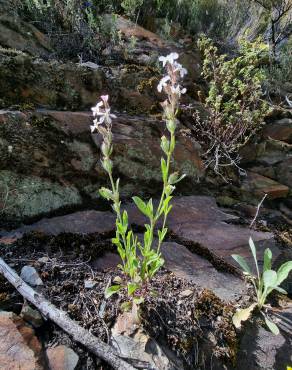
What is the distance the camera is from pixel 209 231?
3.17 m

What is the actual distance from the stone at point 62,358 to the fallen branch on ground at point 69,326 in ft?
0.22

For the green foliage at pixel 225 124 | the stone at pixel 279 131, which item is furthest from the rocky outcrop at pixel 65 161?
the stone at pixel 279 131

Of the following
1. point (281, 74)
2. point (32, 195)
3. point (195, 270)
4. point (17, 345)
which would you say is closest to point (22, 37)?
point (32, 195)

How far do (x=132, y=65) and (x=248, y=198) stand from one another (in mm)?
2099

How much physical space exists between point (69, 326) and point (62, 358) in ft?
0.49

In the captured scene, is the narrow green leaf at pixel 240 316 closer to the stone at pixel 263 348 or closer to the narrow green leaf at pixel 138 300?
the stone at pixel 263 348

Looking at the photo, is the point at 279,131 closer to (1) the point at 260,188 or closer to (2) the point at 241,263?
(1) the point at 260,188

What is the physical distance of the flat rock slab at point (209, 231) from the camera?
2.95 meters

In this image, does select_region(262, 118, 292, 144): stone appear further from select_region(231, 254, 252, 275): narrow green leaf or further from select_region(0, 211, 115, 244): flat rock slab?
select_region(0, 211, 115, 244): flat rock slab

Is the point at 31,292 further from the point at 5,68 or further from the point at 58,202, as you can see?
the point at 5,68

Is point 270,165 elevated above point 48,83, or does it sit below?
below

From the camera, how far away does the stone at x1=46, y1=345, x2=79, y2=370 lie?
1676 millimetres

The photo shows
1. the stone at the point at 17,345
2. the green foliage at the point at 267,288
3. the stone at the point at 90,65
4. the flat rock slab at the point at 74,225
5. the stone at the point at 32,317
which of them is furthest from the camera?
the stone at the point at 90,65

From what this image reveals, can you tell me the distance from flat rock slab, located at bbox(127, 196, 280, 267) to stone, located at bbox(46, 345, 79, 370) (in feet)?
4.51
